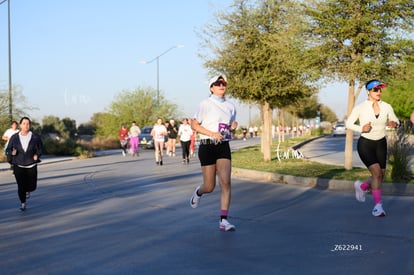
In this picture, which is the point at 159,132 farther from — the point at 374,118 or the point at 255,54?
the point at 374,118

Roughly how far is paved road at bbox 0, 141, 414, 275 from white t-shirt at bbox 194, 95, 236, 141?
124 centimetres

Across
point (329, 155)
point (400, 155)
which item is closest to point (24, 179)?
point (400, 155)

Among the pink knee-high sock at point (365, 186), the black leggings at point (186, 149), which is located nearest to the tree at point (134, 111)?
the black leggings at point (186, 149)

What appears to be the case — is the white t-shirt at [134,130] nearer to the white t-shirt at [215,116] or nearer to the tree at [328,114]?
the white t-shirt at [215,116]

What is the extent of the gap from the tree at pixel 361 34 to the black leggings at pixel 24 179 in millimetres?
7083

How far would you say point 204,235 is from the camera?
22.9 feet

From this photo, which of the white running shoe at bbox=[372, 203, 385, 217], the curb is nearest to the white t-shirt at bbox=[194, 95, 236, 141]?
the white running shoe at bbox=[372, 203, 385, 217]

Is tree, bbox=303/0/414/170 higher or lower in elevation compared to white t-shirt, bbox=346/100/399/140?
higher

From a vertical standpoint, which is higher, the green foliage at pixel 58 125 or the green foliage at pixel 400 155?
the green foliage at pixel 58 125

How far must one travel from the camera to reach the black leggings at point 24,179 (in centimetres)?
990

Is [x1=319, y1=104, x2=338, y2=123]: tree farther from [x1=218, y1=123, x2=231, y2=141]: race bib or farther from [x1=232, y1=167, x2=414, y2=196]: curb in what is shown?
[x1=218, y1=123, x2=231, y2=141]: race bib

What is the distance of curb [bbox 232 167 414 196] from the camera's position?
10562 millimetres

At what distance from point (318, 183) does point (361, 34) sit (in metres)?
3.59

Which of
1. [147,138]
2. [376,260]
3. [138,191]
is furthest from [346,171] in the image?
[147,138]
